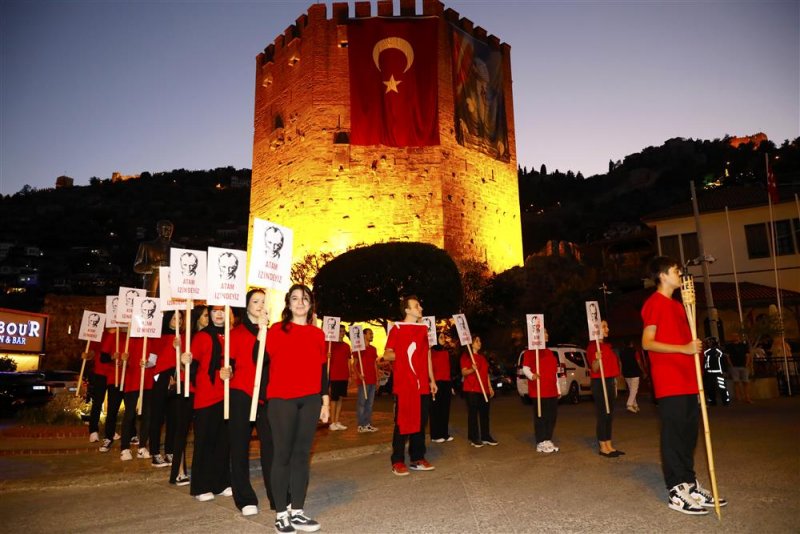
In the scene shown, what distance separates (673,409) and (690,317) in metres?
0.74

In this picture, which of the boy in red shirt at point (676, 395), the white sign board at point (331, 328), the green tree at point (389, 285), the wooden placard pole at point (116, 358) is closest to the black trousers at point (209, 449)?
the wooden placard pole at point (116, 358)

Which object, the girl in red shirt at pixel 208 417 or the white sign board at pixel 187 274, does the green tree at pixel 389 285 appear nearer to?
the white sign board at pixel 187 274

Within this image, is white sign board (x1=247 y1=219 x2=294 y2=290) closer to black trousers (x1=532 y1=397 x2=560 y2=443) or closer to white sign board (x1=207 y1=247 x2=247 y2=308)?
white sign board (x1=207 y1=247 x2=247 y2=308)

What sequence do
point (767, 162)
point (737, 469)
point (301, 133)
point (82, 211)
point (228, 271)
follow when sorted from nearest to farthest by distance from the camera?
point (228, 271) < point (737, 469) < point (767, 162) < point (301, 133) < point (82, 211)

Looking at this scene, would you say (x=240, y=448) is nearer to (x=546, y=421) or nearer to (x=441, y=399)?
(x=546, y=421)

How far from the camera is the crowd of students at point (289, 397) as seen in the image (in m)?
4.42

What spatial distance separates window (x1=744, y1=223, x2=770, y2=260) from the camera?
29.1 meters

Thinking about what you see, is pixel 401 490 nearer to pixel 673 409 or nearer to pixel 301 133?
pixel 673 409

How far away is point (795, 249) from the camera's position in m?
28.3

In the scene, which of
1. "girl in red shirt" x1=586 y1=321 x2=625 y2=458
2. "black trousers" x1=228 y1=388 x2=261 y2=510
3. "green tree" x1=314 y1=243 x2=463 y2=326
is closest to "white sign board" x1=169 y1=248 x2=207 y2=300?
"black trousers" x1=228 y1=388 x2=261 y2=510

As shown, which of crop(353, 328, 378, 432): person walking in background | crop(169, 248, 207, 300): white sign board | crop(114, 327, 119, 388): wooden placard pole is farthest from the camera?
crop(353, 328, 378, 432): person walking in background

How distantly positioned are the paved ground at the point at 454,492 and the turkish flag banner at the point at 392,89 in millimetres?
21986

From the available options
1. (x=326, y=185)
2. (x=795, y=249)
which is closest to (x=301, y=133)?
(x=326, y=185)

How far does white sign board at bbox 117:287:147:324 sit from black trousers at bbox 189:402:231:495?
396 centimetres
